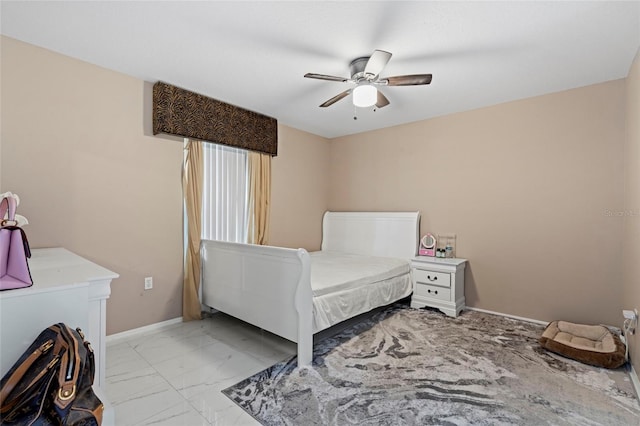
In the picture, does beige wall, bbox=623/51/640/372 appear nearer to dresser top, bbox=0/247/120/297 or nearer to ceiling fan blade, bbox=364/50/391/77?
ceiling fan blade, bbox=364/50/391/77

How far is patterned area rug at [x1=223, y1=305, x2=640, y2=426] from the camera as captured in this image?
5.74ft

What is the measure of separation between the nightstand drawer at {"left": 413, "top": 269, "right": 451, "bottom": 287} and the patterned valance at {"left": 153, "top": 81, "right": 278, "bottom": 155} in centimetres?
246

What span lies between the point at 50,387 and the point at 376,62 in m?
2.44

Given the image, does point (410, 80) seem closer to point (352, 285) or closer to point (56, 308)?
point (352, 285)

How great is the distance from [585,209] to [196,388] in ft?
12.5

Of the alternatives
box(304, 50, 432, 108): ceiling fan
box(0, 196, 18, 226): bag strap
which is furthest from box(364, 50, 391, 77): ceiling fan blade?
box(0, 196, 18, 226): bag strap

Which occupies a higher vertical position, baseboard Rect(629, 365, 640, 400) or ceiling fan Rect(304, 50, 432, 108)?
ceiling fan Rect(304, 50, 432, 108)

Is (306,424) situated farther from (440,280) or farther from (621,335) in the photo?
(621,335)

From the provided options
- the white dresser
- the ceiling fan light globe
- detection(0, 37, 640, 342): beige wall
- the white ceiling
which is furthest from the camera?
the ceiling fan light globe

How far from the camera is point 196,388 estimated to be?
203 cm

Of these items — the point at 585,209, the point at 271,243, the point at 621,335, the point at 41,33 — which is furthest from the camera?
the point at 271,243

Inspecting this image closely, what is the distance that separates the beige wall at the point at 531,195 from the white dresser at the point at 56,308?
3.64 meters

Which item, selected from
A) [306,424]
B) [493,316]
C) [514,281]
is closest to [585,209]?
[514,281]

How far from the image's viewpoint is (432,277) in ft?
11.7
